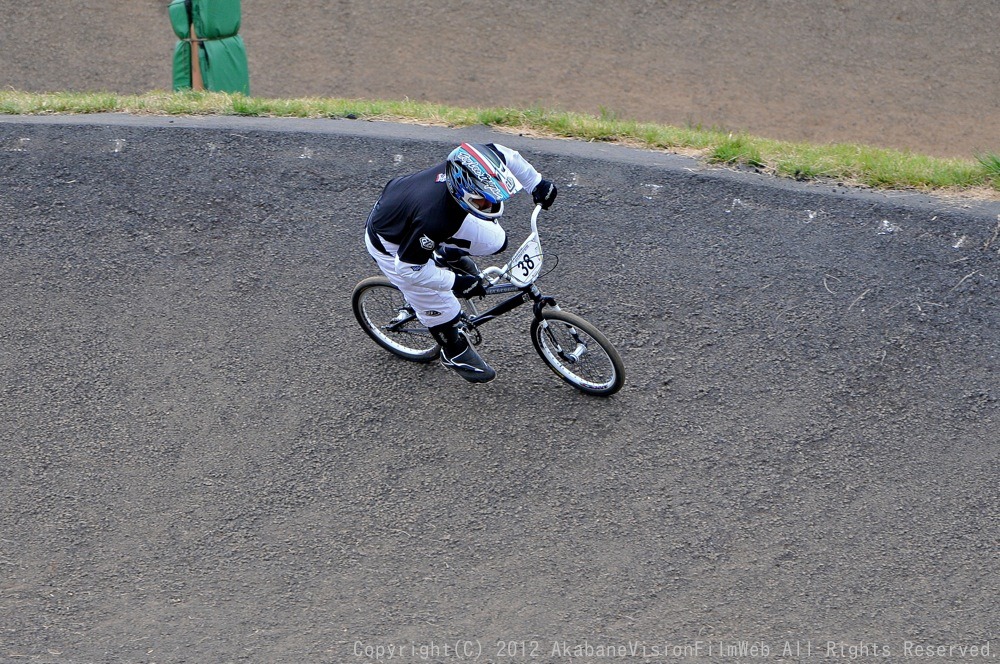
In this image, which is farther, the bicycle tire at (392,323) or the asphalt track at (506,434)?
the bicycle tire at (392,323)

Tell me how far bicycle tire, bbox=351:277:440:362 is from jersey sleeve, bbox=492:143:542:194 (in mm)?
1268

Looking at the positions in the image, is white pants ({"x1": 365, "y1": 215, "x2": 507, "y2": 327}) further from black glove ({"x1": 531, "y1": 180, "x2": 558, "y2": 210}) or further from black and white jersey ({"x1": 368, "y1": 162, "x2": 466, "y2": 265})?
Answer: black glove ({"x1": 531, "y1": 180, "x2": 558, "y2": 210})

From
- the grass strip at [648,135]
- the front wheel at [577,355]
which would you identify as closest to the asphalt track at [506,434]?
the front wheel at [577,355]

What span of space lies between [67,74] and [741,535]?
13820 millimetres

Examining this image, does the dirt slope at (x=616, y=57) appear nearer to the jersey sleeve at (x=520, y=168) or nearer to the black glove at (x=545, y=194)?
the jersey sleeve at (x=520, y=168)

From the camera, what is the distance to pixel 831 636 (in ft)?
16.0

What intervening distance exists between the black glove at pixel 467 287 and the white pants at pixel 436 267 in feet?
0.21

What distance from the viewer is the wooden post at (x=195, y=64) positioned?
11.0m

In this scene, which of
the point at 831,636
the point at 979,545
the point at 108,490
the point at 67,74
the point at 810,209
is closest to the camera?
the point at 831,636

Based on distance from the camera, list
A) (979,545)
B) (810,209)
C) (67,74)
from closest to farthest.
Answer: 1. (979,545)
2. (810,209)
3. (67,74)

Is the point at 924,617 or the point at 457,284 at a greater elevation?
the point at 457,284

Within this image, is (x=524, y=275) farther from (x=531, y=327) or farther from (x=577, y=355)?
(x=577, y=355)

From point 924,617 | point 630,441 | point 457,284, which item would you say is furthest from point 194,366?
point 924,617

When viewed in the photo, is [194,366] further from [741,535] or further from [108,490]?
[741,535]
